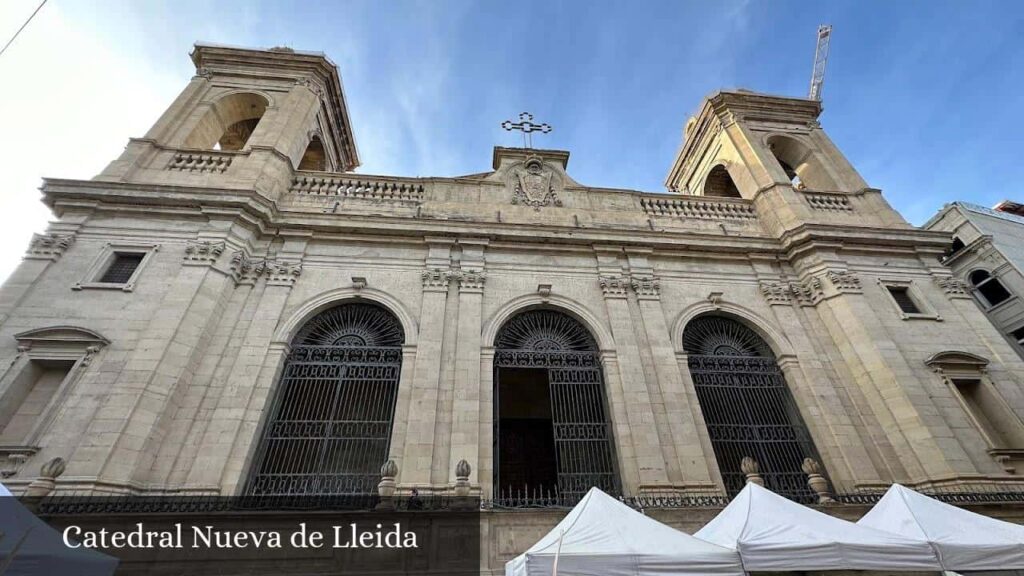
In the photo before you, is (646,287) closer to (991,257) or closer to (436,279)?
(436,279)

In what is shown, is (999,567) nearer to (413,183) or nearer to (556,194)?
(556,194)

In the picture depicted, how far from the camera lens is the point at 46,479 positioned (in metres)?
6.41

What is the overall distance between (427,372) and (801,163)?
1544 centimetres

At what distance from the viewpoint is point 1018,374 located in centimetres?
985

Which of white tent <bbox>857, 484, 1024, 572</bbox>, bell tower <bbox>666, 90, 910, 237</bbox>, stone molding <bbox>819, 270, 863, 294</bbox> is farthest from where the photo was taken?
bell tower <bbox>666, 90, 910, 237</bbox>

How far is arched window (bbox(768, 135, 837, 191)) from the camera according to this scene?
50.0ft

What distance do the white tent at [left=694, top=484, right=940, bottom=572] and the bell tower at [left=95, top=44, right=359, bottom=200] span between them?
38.7 feet

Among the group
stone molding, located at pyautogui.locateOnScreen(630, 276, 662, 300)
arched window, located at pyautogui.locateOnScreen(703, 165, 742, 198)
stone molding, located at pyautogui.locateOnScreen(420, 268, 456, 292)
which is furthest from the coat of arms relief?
arched window, located at pyautogui.locateOnScreen(703, 165, 742, 198)

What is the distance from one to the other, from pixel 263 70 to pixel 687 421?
53.4 feet

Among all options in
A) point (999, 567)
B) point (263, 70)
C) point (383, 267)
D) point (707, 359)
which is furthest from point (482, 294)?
point (263, 70)

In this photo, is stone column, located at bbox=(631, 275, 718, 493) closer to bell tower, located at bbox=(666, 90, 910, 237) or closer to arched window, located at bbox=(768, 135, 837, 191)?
bell tower, located at bbox=(666, 90, 910, 237)

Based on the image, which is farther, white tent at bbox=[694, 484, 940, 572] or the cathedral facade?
the cathedral facade

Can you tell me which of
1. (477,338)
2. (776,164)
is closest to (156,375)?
(477,338)

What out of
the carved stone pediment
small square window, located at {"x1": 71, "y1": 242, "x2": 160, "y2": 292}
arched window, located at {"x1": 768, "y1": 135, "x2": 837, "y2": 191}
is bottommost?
the carved stone pediment
